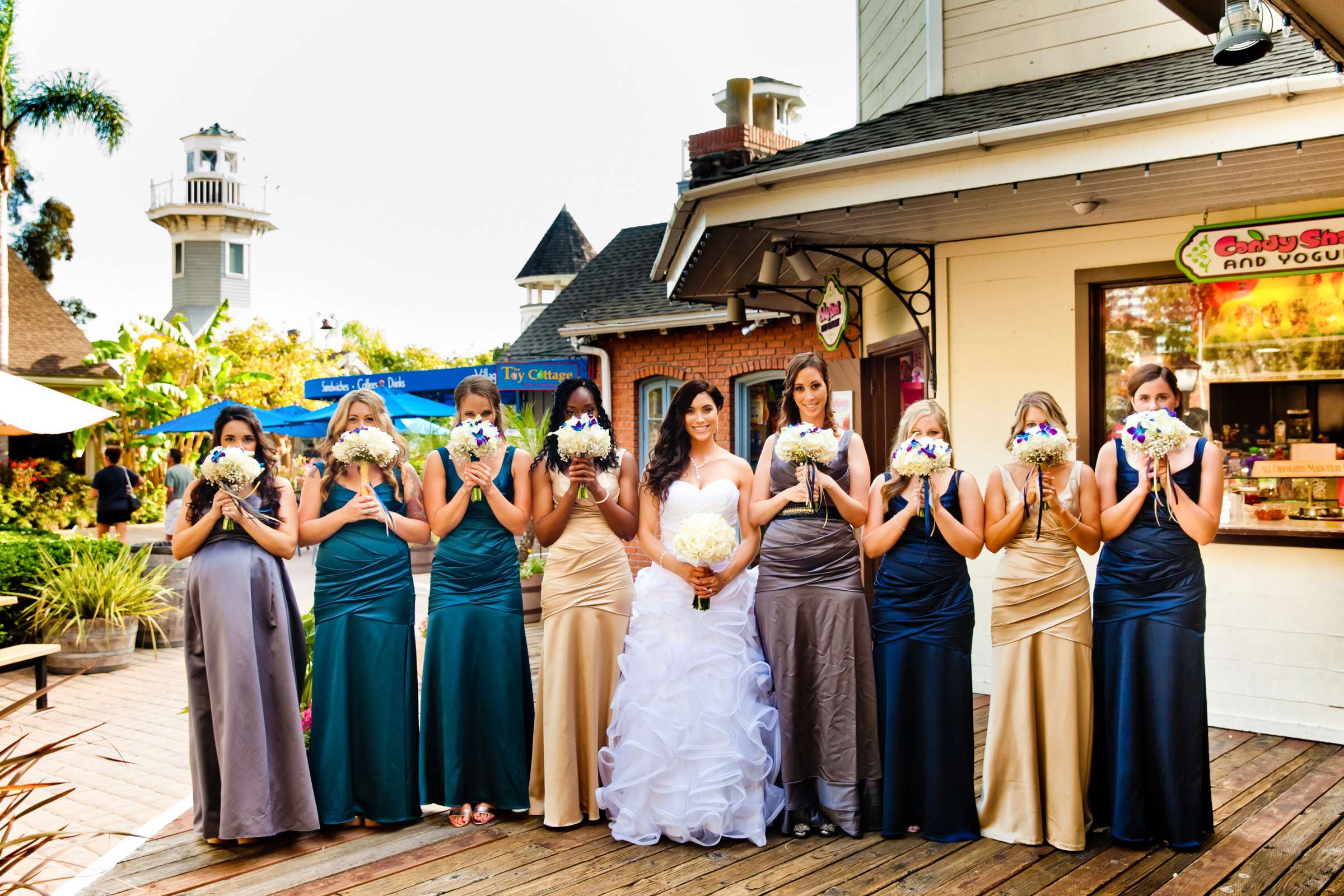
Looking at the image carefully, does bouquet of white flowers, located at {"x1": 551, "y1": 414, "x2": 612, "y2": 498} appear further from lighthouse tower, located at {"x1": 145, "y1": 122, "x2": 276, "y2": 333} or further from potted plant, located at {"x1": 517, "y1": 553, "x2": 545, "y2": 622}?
lighthouse tower, located at {"x1": 145, "y1": 122, "x2": 276, "y2": 333}

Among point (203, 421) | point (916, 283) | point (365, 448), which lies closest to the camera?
point (365, 448)

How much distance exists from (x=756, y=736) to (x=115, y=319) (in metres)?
37.4

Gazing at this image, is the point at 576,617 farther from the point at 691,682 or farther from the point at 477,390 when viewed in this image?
the point at 477,390

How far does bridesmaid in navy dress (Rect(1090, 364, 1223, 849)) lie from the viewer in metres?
4.34

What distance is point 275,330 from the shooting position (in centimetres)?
3027

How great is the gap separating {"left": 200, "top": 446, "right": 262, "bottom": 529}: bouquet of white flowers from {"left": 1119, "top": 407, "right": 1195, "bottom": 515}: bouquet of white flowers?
3949mm

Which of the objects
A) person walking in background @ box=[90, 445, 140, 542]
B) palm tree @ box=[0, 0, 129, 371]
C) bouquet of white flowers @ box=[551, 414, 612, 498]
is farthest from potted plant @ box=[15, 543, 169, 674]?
palm tree @ box=[0, 0, 129, 371]

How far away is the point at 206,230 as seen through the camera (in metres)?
46.5

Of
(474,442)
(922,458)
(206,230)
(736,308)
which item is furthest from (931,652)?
(206,230)

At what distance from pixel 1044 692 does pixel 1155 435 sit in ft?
4.16

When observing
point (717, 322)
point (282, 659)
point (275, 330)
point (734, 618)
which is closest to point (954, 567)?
point (734, 618)

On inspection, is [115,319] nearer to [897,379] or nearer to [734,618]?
[897,379]

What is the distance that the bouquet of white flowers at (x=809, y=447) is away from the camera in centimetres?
452

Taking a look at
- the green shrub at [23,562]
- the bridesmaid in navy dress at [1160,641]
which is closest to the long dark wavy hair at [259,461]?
the bridesmaid in navy dress at [1160,641]
